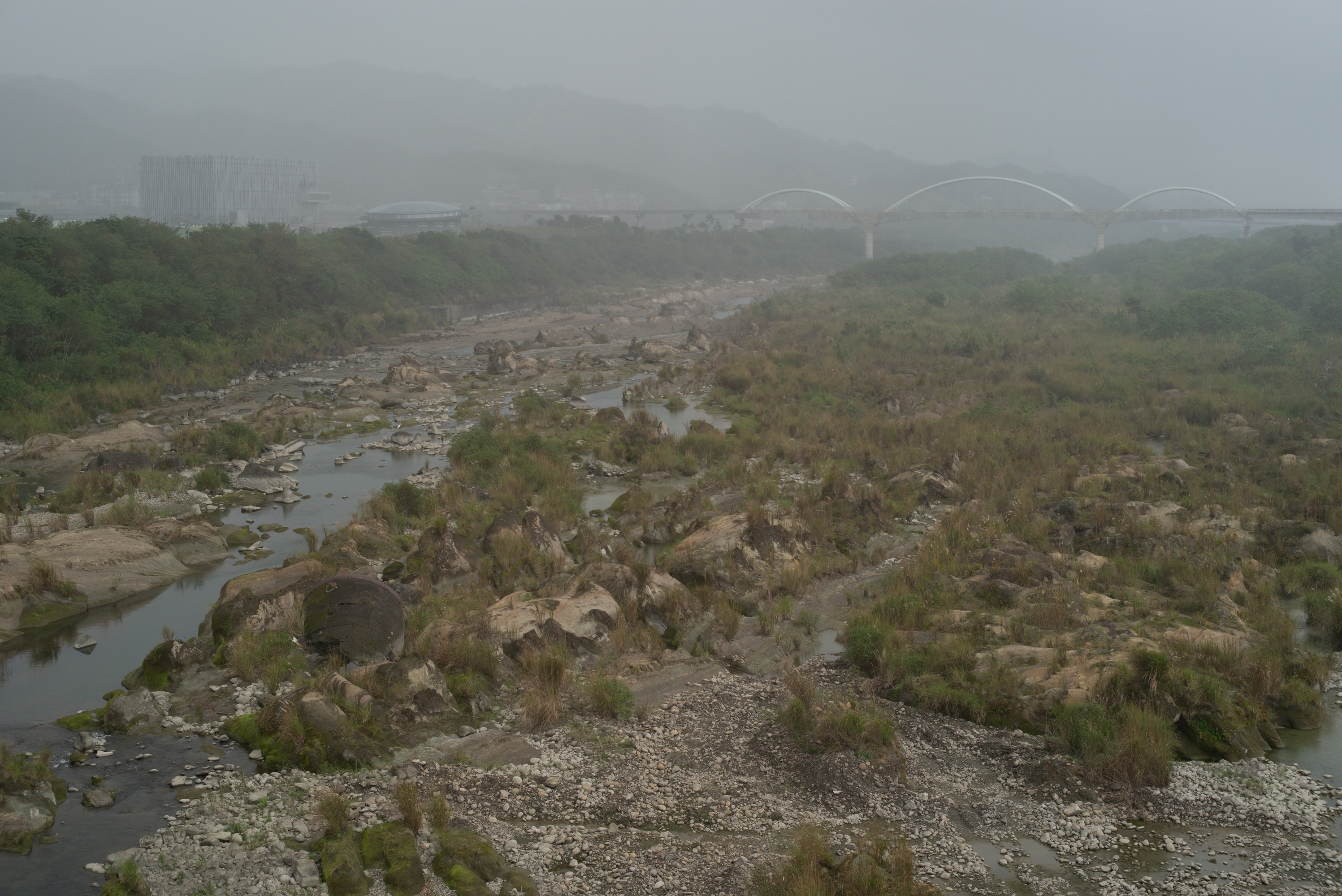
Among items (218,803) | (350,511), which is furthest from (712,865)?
(350,511)

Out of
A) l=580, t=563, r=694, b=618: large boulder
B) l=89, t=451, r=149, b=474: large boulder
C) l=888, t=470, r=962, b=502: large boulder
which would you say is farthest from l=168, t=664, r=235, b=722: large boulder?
l=888, t=470, r=962, b=502: large boulder

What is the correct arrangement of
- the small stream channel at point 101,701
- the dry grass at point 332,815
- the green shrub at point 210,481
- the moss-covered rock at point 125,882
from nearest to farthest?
the moss-covered rock at point 125,882 < the small stream channel at point 101,701 < the dry grass at point 332,815 < the green shrub at point 210,481

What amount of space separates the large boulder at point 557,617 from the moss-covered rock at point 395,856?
14.9 ft

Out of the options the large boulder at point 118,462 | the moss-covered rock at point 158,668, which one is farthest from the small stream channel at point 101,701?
the large boulder at point 118,462

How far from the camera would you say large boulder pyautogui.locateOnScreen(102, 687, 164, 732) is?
12.4 metres

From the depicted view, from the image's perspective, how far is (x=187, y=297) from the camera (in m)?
41.8

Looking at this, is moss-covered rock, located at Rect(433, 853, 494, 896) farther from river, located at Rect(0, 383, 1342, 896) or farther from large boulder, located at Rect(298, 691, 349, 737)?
river, located at Rect(0, 383, 1342, 896)

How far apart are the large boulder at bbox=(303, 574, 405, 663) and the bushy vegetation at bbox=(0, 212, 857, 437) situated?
19.3 metres

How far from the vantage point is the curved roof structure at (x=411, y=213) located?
116 meters

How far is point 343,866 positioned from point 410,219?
380 ft

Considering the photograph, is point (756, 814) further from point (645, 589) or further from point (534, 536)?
point (534, 536)

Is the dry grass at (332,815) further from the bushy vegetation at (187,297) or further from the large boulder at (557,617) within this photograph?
the bushy vegetation at (187,297)

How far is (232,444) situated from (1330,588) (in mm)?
26741

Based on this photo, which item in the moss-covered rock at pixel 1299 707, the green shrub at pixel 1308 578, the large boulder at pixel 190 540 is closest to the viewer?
the moss-covered rock at pixel 1299 707
